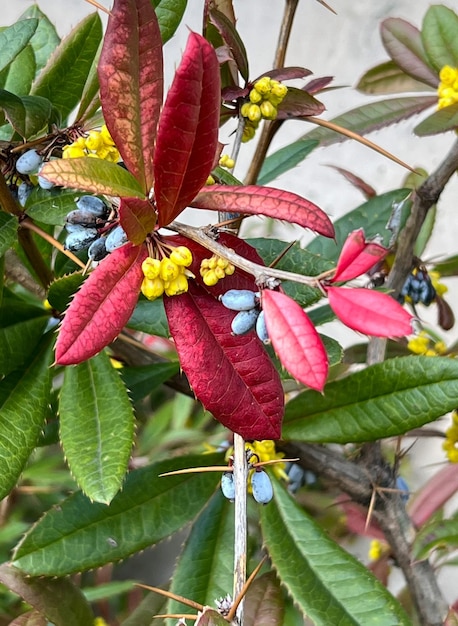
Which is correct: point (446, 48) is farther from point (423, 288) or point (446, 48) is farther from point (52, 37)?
point (52, 37)

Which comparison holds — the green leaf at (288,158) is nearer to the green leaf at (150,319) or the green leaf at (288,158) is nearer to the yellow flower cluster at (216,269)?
the green leaf at (150,319)

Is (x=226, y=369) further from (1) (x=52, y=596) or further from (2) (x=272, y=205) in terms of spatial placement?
(1) (x=52, y=596)

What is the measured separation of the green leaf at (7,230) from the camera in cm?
38

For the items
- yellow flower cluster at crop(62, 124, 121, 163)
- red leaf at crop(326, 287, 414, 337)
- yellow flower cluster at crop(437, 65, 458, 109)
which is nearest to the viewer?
red leaf at crop(326, 287, 414, 337)

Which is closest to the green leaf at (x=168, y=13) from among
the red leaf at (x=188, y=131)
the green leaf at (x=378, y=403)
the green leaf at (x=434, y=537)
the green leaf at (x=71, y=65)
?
the green leaf at (x=71, y=65)

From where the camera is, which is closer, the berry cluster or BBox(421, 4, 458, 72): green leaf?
the berry cluster

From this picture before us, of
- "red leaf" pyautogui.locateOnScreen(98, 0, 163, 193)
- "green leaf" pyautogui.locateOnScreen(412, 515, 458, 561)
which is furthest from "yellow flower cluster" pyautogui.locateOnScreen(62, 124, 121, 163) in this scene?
"green leaf" pyautogui.locateOnScreen(412, 515, 458, 561)

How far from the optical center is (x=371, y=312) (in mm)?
243

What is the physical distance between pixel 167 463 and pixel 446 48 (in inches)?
15.9

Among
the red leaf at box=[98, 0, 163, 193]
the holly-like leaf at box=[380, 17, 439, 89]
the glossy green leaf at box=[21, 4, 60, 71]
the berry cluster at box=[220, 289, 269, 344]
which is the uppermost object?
the holly-like leaf at box=[380, 17, 439, 89]

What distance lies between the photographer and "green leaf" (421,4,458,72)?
23.2 inches

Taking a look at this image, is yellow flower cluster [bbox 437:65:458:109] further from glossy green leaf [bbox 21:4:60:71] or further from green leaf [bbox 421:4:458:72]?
glossy green leaf [bbox 21:4:60:71]

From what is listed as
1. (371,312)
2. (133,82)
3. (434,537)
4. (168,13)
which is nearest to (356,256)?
(371,312)

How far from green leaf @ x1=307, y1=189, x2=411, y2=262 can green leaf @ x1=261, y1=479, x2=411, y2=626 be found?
0.20 m
